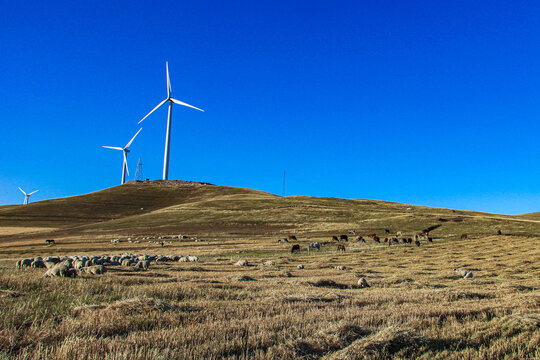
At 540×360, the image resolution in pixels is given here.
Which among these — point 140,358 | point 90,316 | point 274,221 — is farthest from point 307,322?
point 274,221

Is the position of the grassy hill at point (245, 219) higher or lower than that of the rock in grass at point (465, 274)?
higher

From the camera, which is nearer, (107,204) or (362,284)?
(362,284)

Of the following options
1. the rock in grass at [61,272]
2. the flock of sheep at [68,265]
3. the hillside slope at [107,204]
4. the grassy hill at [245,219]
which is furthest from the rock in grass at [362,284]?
the hillside slope at [107,204]

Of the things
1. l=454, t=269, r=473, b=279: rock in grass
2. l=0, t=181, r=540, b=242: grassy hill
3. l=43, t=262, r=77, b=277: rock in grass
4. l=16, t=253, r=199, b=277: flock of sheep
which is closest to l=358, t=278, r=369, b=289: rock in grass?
l=454, t=269, r=473, b=279: rock in grass

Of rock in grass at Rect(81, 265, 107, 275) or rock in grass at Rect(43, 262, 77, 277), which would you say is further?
rock in grass at Rect(81, 265, 107, 275)

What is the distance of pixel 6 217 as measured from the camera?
117625mm

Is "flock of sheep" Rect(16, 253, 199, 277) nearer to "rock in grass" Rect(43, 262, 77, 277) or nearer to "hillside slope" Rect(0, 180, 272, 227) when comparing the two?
"rock in grass" Rect(43, 262, 77, 277)

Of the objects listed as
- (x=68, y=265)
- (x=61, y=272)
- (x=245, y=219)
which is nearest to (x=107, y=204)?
(x=245, y=219)

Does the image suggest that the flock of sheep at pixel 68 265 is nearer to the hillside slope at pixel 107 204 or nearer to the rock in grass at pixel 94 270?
the rock in grass at pixel 94 270

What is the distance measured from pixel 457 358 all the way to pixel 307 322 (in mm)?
3304

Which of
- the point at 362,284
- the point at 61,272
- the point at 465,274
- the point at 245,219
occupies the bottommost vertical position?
the point at 465,274

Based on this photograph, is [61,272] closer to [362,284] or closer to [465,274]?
[362,284]

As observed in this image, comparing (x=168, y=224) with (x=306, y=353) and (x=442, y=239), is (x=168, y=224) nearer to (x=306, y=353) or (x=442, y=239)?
(x=442, y=239)

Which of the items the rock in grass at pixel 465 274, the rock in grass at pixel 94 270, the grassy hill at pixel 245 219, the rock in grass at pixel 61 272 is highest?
the grassy hill at pixel 245 219
